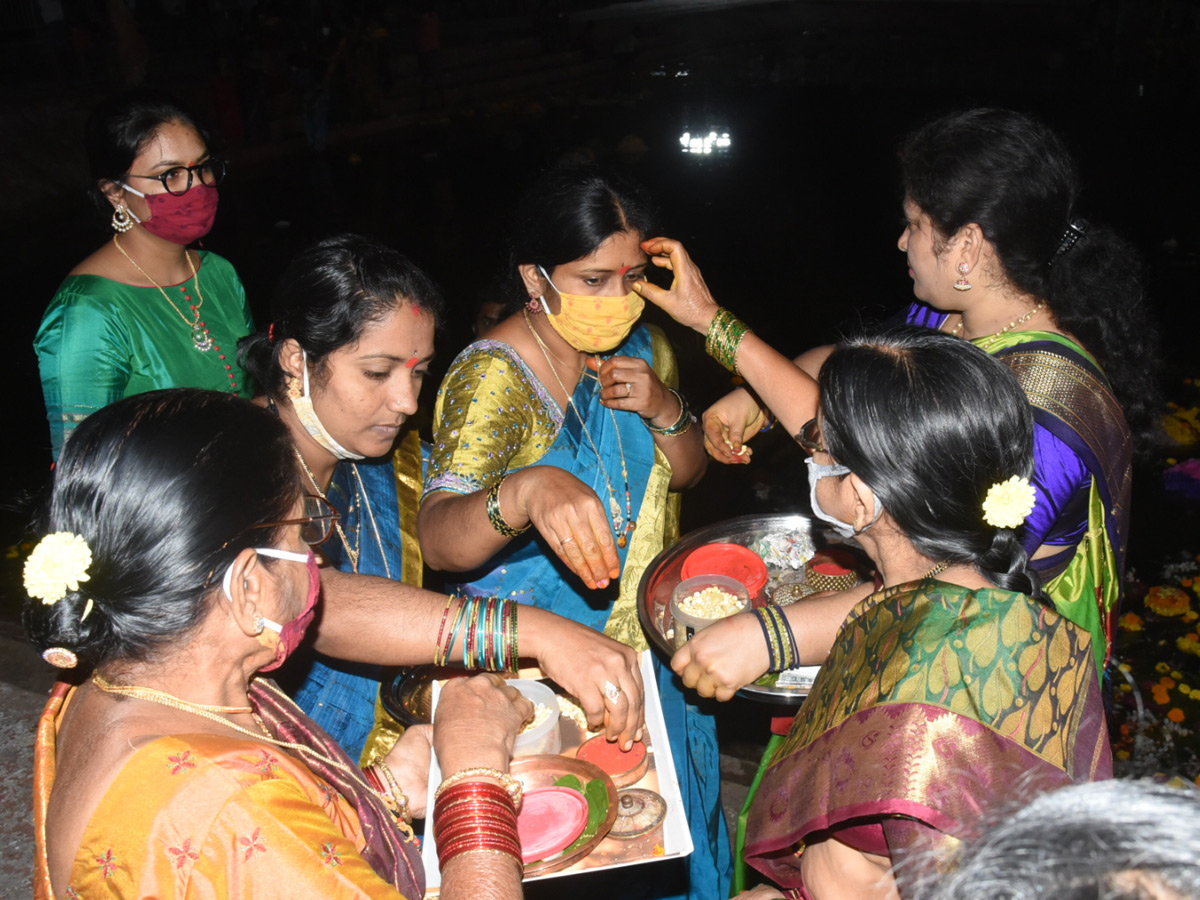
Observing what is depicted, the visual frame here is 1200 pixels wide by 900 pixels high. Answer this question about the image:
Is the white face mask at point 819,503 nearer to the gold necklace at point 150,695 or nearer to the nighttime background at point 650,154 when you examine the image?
the nighttime background at point 650,154

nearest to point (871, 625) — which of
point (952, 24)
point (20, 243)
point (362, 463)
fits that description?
point (362, 463)

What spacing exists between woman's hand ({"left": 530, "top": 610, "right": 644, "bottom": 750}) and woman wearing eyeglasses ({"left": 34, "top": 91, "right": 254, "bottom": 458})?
1.84m

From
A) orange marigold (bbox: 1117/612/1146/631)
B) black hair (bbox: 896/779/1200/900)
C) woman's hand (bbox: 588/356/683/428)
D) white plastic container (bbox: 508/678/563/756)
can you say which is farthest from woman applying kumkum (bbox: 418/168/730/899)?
orange marigold (bbox: 1117/612/1146/631)

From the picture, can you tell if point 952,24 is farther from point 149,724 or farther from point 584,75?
point 149,724

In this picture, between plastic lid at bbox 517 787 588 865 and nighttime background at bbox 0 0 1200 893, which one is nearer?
plastic lid at bbox 517 787 588 865

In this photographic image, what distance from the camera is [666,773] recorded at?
1787 mm

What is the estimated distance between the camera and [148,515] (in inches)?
51.4

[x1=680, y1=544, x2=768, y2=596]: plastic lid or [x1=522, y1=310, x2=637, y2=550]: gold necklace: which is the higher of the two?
[x1=522, y1=310, x2=637, y2=550]: gold necklace

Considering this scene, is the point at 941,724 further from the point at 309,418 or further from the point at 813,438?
the point at 309,418

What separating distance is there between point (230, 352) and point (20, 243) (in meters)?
9.24

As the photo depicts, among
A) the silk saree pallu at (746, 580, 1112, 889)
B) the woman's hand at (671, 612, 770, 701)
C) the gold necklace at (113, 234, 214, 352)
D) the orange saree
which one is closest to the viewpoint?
the orange saree

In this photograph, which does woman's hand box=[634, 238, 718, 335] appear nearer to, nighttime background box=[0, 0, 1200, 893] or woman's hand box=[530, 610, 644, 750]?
nighttime background box=[0, 0, 1200, 893]

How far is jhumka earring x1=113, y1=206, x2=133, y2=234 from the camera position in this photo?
3123 millimetres

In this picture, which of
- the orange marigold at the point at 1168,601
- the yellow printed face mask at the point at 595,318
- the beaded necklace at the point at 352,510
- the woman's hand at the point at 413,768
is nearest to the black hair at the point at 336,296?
the beaded necklace at the point at 352,510
